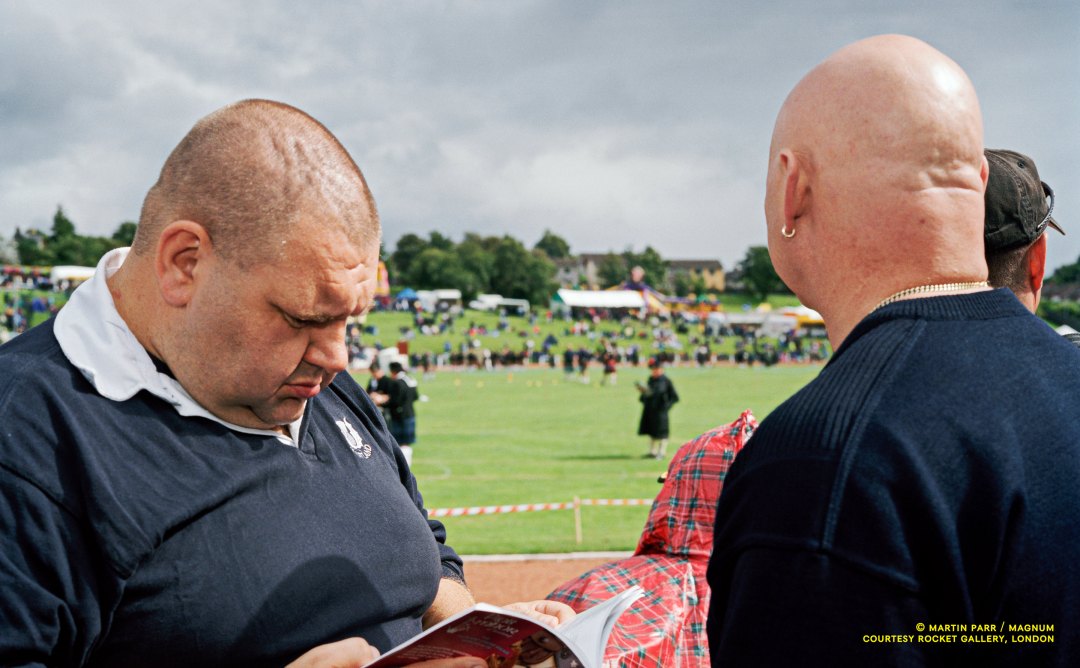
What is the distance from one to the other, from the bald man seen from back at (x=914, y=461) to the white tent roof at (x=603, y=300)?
293ft

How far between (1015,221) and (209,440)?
2516 millimetres

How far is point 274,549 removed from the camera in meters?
2.12

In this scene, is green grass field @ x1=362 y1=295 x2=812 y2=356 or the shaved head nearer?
the shaved head

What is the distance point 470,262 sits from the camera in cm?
12344

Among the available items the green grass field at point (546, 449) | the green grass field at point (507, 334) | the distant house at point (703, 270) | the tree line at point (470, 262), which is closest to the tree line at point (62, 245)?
the tree line at point (470, 262)

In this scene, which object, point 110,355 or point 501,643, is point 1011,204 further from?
point 110,355

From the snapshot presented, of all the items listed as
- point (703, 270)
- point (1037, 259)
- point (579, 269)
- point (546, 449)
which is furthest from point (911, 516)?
point (703, 270)

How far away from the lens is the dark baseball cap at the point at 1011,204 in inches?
103

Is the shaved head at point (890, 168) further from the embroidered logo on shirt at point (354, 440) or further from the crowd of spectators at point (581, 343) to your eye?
the crowd of spectators at point (581, 343)

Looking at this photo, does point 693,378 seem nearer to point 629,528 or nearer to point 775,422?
point 629,528

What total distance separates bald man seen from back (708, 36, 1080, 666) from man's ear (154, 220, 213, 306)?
1424mm

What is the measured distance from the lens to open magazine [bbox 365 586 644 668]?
183 centimetres

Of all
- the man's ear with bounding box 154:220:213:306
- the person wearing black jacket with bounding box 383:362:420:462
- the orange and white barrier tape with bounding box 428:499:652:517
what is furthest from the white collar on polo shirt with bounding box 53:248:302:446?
the person wearing black jacket with bounding box 383:362:420:462

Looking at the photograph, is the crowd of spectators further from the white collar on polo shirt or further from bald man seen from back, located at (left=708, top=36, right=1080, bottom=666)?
bald man seen from back, located at (left=708, top=36, right=1080, bottom=666)
